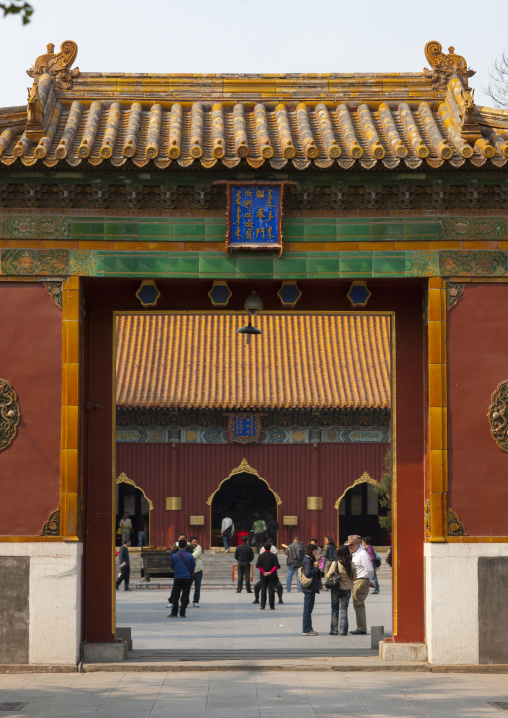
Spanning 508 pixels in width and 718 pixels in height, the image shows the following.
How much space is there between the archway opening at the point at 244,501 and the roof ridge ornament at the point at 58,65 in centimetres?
2325

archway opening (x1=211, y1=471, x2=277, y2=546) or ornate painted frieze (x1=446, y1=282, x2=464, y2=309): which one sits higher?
ornate painted frieze (x1=446, y1=282, x2=464, y2=309)

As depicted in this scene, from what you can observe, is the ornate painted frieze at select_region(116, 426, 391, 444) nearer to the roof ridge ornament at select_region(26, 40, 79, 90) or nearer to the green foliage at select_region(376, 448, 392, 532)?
the green foliage at select_region(376, 448, 392, 532)

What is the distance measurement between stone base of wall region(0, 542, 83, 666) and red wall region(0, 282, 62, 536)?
0.30m

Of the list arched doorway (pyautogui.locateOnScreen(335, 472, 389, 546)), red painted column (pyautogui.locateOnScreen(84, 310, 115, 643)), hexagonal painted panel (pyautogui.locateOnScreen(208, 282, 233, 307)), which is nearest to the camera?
red painted column (pyautogui.locateOnScreen(84, 310, 115, 643))

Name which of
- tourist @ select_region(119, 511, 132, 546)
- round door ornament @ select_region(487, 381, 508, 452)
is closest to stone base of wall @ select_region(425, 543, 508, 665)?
round door ornament @ select_region(487, 381, 508, 452)

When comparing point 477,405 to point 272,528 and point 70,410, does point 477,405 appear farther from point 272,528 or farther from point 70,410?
point 272,528

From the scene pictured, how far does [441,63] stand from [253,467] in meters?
22.6

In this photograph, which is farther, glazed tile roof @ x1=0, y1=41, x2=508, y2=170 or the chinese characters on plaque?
the chinese characters on plaque

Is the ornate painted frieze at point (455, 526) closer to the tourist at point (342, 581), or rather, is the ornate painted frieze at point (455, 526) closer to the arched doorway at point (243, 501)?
the tourist at point (342, 581)

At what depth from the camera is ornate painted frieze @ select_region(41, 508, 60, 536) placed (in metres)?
12.0

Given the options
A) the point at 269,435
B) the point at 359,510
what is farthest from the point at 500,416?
the point at 359,510

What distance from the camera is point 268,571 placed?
21.3 meters

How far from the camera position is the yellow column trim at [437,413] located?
12125mm

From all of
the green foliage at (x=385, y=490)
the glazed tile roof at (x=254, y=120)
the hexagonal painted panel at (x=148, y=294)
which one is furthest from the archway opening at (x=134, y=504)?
the hexagonal painted panel at (x=148, y=294)
